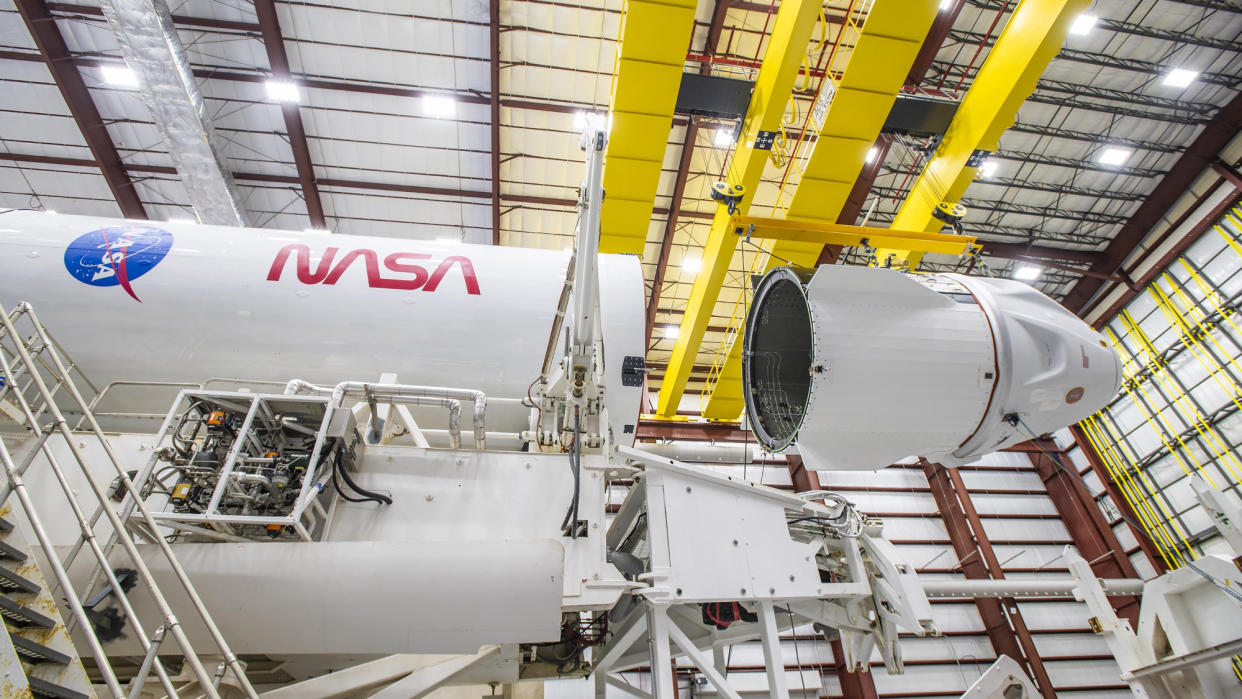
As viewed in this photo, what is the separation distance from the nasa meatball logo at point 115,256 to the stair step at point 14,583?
3398mm

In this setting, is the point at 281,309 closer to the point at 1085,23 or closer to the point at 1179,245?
the point at 1085,23

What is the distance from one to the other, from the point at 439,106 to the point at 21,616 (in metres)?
12.7

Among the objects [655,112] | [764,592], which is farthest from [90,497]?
[655,112]

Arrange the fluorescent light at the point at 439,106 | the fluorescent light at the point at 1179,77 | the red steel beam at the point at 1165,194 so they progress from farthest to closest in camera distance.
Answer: the red steel beam at the point at 1165,194, the fluorescent light at the point at 1179,77, the fluorescent light at the point at 439,106

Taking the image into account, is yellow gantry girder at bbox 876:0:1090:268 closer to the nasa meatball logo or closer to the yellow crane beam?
the yellow crane beam

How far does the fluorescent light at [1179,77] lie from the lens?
1345cm

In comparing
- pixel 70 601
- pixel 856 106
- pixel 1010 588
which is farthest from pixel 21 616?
pixel 856 106

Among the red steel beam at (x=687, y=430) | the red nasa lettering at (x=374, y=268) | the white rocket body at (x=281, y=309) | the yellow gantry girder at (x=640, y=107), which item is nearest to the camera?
the white rocket body at (x=281, y=309)

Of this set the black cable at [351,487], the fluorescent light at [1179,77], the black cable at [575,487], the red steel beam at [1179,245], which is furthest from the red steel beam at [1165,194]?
the black cable at [351,487]

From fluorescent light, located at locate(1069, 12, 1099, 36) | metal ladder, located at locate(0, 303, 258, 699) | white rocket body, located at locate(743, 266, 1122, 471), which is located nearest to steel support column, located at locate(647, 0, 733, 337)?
fluorescent light, located at locate(1069, 12, 1099, 36)

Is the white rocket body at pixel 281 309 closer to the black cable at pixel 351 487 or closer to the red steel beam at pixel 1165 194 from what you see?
the black cable at pixel 351 487

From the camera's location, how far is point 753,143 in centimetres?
941

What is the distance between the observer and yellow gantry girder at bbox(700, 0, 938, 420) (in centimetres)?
833

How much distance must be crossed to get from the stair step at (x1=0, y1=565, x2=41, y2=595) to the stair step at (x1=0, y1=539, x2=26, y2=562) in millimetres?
80
